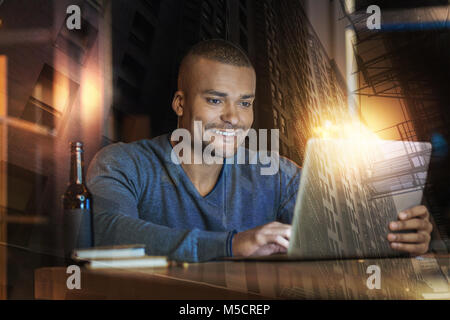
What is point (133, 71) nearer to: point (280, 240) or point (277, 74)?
point (277, 74)

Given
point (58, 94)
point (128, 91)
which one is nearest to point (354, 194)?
point (128, 91)

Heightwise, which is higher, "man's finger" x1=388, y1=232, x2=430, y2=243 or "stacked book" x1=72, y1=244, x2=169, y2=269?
"man's finger" x1=388, y1=232, x2=430, y2=243

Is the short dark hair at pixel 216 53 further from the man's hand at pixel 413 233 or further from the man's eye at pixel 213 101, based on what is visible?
the man's hand at pixel 413 233

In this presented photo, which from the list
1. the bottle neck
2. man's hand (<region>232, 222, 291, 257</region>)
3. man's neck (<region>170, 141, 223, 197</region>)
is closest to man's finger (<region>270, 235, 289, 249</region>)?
man's hand (<region>232, 222, 291, 257</region>)

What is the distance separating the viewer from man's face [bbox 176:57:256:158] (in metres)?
0.92

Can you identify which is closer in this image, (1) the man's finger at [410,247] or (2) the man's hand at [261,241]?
(2) the man's hand at [261,241]

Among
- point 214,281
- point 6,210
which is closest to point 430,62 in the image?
point 214,281

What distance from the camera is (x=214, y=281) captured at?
0.77 metres

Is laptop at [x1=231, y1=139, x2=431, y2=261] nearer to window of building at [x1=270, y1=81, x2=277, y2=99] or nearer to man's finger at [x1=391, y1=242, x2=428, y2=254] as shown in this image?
man's finger at [x1=391, y1=242, x2=428, y2=254]

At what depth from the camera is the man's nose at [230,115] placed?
3.02 feet

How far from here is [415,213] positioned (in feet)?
3.09

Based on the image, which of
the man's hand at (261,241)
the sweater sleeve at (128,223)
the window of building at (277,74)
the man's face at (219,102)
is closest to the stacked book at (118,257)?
the sweater sleeve at (128,223)

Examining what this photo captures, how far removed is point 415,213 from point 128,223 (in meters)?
0.67

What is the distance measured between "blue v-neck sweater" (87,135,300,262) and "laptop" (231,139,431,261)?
1.9 inches
